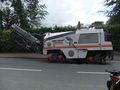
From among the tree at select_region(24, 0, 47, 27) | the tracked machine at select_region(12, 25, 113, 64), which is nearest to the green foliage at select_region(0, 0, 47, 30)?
the tree at select_region(24, 0, 47, 27)

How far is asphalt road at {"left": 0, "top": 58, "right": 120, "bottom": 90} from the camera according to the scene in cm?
1539

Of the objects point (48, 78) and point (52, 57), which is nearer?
point (48, 78)

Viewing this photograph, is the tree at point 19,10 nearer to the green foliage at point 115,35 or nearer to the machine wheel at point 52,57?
the green foliage at point 115,35

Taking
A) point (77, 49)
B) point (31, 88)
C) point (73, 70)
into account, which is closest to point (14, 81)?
point (31, 88)

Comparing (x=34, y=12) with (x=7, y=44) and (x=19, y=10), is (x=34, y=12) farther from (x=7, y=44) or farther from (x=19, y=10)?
(x=7, y=44)

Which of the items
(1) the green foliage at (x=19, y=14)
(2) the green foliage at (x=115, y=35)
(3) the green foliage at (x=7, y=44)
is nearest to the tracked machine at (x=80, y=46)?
(2) the green foliage at (x=115, y=35)

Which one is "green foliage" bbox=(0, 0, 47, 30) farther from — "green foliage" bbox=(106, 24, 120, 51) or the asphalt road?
the asphalt road

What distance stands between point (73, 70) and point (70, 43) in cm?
484

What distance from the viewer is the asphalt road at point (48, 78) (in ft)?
50.5

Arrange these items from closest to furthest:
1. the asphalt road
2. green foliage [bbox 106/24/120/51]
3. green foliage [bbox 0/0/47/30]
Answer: the asphalt road, green foliage [bbox 106/24/120/51], green foliage [bbox 0/0/47/30]

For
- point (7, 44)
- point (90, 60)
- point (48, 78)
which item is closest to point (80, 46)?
point (90, 60)

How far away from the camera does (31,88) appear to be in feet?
49.0

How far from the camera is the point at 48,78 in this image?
17.8m

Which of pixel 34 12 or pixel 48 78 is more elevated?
pixel 34 12
